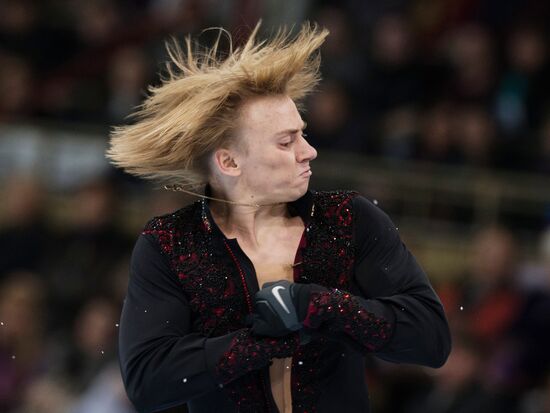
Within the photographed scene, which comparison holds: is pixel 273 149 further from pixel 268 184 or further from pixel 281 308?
pixel 281 308

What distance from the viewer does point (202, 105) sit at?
2.88m

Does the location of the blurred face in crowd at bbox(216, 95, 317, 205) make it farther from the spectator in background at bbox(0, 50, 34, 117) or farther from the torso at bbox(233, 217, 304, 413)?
the spectator in background at bbox(0, 50, 34, 117)

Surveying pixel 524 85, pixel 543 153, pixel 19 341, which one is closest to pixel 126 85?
pixel 19 341

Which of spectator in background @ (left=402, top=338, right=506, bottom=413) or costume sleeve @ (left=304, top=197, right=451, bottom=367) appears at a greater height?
costume sleeve @ (left=304, top=197, right=451, bottom=367)

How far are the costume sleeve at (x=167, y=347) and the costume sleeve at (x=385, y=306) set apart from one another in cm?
13

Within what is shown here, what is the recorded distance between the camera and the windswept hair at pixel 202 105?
9.48 feet

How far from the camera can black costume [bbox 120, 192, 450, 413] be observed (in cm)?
277

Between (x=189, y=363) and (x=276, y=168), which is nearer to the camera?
(x=189, y=363)

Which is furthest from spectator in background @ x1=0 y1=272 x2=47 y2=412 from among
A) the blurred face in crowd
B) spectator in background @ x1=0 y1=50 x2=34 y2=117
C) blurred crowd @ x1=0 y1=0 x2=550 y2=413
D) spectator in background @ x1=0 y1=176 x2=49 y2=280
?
the blurred face in crowd

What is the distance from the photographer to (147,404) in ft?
9.28

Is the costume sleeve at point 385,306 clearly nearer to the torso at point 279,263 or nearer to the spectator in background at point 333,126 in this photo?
the torso at point 279,263

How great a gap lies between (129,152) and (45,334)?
13.3 feet

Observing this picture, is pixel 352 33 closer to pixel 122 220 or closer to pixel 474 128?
pixel 474 128

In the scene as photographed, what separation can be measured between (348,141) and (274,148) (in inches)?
167
